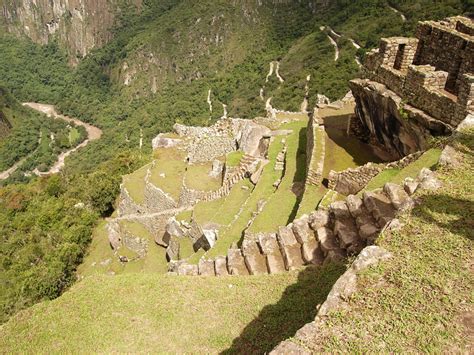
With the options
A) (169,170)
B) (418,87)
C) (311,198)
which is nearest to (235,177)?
(169,170)

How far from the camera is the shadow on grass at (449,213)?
7.56 meters

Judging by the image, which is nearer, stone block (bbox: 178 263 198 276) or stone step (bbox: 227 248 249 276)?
stone step (bbox: 227 248 249 276)

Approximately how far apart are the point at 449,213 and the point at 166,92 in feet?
507

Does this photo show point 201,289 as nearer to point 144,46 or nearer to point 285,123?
point 285,123

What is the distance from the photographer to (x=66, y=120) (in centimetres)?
15300

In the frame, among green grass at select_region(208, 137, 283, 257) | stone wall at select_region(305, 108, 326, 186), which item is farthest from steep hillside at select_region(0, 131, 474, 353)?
stone wall at select_region(305, 108, 326, 186)

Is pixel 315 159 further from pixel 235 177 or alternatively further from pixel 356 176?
pixel 235 177

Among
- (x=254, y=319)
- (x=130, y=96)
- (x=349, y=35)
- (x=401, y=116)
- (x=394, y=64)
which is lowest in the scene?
(x=130, y=96)

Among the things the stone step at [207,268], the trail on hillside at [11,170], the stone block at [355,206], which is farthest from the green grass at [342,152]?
the trail on hillside at [11,170]

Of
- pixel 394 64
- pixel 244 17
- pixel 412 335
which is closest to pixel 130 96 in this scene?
pixel 244 17

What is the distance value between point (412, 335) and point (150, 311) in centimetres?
620

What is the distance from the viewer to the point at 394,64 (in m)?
17.0

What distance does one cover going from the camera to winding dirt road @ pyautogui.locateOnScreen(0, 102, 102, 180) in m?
113

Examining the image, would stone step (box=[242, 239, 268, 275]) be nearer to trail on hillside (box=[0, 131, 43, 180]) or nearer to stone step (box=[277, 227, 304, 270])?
stone step (box=[277, 227, 304, 270])
